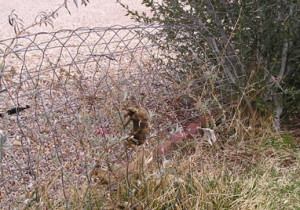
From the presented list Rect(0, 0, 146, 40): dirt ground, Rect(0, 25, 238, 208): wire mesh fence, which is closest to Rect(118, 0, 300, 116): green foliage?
Rect(0, 25, 238, 208): wire mesh fence

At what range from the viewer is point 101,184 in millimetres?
2430

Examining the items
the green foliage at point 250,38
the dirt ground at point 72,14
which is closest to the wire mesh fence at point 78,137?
the green foliage at point 250,38

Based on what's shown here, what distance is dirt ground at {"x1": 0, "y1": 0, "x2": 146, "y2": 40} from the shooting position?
9898 mm

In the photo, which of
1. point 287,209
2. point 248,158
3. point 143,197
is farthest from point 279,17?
point 143,197

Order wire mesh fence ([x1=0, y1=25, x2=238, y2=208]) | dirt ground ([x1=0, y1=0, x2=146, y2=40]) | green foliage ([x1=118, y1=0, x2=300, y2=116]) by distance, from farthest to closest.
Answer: dirt ground ([x1=0, y1=0, x2=146, y2=40]) < green foliage ([x1=118, y1=0, x2=300, y2=116]) < wire mesh fence ([x1=0, y1=25, x2=238, y2=208])

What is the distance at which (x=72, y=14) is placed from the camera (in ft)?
36.6

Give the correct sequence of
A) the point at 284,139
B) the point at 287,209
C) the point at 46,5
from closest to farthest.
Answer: the point at 287,209, the point at 284,139, the point at 46,5

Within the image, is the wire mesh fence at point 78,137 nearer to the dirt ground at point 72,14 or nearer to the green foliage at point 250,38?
the green foliage at point 250,38

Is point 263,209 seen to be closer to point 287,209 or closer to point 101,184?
point 287,209

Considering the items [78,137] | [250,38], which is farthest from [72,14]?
[78,137]

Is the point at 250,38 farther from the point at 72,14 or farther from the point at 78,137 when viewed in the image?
the point at 72,14

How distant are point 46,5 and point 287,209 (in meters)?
11.0

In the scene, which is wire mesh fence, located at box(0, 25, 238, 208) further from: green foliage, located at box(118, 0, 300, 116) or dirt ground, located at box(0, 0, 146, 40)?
dirt ground, located at box(0, 0, 146, 40)

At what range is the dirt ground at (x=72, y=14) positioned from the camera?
9898 mm
